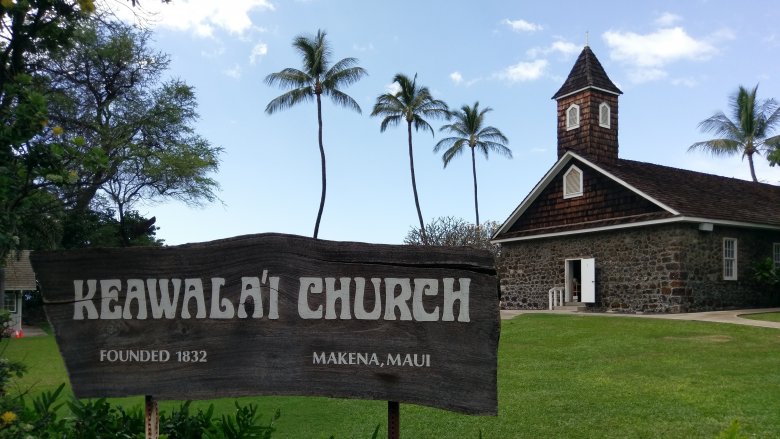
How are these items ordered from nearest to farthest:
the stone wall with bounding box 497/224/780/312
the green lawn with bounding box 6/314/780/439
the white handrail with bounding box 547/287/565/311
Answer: the green lawn with bounding box 6/314/780/439 < the stone wall with bounding box 497/224/780/312 < the white handrail with bounding box 547/287/565/311

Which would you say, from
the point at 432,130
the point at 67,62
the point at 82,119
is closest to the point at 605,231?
the point at 432,130

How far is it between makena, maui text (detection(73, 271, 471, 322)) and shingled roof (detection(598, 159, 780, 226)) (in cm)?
1910

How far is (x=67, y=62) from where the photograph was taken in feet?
112

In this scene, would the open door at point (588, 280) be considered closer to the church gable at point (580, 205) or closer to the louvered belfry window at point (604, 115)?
the church gable at point (580, 205)

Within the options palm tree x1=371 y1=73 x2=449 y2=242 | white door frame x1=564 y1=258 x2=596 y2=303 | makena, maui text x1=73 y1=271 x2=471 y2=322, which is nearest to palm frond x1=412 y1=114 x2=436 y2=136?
palm tree x1=371 y1=73 x2=449 y2=242

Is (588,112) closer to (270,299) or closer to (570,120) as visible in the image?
(570,120)

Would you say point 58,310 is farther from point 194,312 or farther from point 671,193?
point 671,193

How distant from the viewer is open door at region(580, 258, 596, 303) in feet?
78.5

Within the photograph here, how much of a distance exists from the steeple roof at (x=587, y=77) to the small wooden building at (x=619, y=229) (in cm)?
5

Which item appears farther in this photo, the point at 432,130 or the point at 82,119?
the point at 432,130

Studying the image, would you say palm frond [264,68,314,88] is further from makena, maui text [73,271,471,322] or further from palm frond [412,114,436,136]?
makena, maui text [73,271,471,322]

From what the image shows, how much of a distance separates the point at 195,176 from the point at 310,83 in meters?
8.06

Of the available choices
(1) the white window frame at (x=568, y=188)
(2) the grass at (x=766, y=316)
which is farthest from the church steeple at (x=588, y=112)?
(2) the grass at (x=766, y=316)

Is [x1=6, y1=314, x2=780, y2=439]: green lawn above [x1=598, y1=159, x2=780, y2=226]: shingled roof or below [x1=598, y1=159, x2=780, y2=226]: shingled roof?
below
